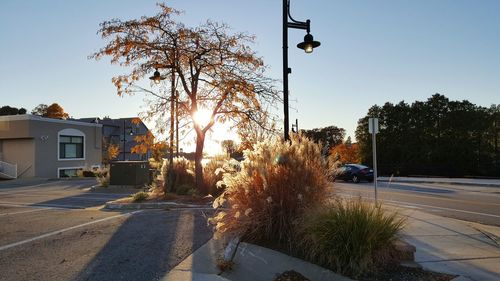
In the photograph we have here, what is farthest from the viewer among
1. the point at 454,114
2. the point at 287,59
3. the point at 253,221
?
the point at 454,114

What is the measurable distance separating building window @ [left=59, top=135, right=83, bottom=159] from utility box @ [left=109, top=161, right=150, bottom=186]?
17270mm

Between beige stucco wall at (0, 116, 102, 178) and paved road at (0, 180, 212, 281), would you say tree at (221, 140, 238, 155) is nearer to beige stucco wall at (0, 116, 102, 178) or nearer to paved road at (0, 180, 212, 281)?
paved road at (0, 180, 212, 281)

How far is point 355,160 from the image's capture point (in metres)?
53.8

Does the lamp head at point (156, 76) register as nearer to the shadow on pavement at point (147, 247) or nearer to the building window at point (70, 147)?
the shadow on pavement at point (147, 247)

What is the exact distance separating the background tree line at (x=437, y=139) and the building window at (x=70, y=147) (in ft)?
97.3

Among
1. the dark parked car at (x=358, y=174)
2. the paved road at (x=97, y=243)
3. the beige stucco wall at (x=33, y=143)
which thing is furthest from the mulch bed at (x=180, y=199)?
the beige stucco wall at (x=33, y=143)

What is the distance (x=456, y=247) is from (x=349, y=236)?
3.08m

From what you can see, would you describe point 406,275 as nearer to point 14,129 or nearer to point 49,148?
point 49,148

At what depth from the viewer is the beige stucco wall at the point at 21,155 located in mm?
35438

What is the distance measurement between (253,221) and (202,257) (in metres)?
1.11

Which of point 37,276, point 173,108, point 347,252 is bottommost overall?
point 37,276

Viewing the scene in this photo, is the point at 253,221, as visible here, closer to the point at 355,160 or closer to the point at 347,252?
the point at 347,252

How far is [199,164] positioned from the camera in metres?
16.4

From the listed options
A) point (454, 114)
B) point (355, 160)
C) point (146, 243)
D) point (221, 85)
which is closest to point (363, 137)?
point (355, 160)
